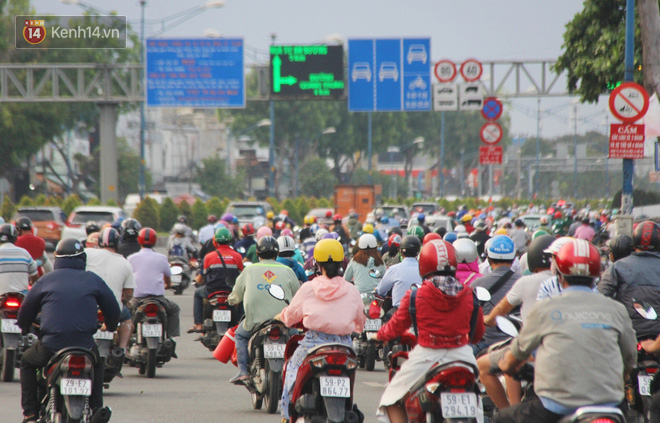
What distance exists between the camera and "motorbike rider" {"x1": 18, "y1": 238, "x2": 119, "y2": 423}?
23.3ft

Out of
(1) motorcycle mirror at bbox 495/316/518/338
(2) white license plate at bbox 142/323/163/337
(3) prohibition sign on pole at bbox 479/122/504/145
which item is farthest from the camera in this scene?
(3) prohibition sign on pole at bbox 479/122/504/145

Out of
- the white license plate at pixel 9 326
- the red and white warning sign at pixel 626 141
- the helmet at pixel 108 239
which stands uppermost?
the red and white warning sign at pixel 626 141

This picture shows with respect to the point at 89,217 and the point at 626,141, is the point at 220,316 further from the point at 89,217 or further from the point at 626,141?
the point at 89,217

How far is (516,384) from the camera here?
703 cm

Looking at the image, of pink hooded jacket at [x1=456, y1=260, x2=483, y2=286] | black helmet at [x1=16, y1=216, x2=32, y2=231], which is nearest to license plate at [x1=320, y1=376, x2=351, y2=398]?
pink hooded jacket at [x1=456, y1=260, x2=483, y2=286]

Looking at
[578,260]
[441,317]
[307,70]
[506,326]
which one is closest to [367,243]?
[441,317]

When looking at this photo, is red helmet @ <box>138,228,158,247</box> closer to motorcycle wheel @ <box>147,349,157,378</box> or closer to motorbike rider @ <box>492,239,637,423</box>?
motorcycle wheel @ <box>147,349,157,378</box>

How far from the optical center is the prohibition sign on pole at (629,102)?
14.3 m

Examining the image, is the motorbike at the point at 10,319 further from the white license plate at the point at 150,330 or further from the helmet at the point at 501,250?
the helmet at the point at 501,250

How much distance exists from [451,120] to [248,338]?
101949 mm

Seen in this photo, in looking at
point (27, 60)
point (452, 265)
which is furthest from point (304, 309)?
point (27, 60)

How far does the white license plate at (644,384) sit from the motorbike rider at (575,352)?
105 inches

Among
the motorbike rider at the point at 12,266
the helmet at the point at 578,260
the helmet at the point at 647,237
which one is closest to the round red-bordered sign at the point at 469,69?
the motorbike rider at the point at 12,266

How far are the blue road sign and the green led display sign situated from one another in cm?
154
